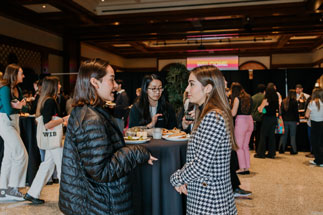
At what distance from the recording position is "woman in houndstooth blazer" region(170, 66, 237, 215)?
1.56 m

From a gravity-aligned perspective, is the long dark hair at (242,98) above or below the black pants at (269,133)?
above

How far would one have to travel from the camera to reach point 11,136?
148 inches

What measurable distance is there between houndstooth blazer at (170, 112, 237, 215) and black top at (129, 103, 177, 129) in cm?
149

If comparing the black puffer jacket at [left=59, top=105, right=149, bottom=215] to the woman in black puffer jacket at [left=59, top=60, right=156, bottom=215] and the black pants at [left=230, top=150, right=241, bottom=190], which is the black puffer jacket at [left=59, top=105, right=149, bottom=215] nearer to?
the woman in black puffer jacket at [left=59, top=60, right=156, bottom=215]

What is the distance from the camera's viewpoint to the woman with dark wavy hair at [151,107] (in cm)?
311

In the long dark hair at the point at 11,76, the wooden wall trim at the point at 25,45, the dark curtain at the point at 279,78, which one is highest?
the wooden wall trim at the point at 25,45

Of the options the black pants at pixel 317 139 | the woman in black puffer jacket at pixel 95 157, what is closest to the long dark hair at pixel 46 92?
the woman in black puffer jacket at pixel 95 157

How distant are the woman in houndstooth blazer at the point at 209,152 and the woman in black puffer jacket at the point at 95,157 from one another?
0.92 ft

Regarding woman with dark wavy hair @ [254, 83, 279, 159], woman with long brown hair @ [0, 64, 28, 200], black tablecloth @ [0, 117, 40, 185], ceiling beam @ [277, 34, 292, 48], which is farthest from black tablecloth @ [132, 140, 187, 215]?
ceiling beam @ [277, 34, 292, 48]

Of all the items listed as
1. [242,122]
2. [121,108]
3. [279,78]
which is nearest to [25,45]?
[121,108]

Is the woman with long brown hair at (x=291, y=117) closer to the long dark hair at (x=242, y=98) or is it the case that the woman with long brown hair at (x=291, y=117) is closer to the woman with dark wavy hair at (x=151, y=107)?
A: the long dark hair at (x=242, y=98)

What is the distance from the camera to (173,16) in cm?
862

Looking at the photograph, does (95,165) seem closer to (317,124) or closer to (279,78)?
(317,124)

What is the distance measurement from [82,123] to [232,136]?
32.8 inches
